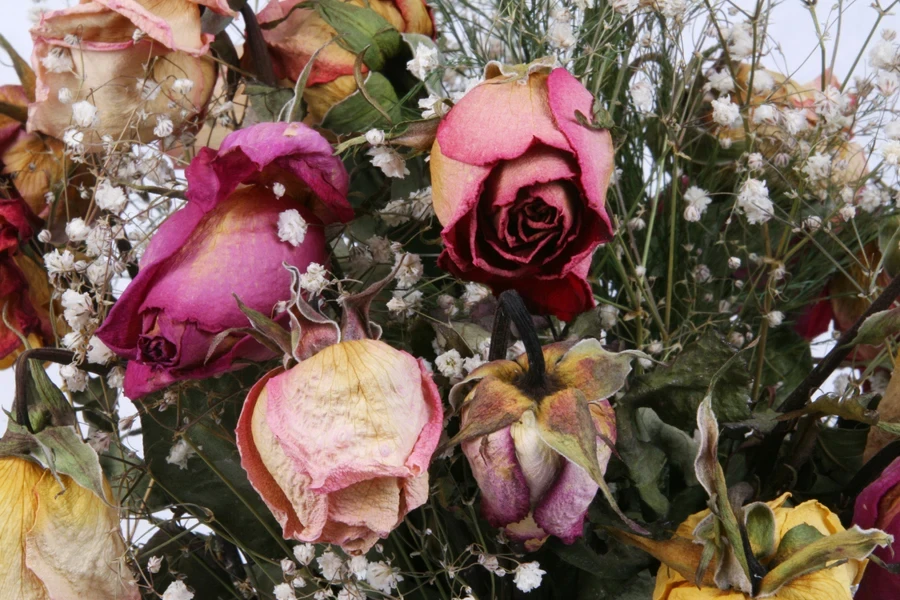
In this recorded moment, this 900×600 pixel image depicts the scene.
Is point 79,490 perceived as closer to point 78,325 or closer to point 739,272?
point 78,325

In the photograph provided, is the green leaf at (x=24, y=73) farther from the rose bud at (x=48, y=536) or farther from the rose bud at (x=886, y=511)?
the rose bud at (x=886, y=511)

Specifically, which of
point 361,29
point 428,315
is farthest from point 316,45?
point 428,315

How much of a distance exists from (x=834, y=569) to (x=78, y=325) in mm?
300

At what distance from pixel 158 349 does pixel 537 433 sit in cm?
13

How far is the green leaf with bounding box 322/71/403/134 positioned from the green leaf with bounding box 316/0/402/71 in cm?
1

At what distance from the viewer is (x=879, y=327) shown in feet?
1.20

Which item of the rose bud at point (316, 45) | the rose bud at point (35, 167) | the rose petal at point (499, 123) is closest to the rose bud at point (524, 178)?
the rose petal at point (499, 123)

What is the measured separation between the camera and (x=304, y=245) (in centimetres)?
38

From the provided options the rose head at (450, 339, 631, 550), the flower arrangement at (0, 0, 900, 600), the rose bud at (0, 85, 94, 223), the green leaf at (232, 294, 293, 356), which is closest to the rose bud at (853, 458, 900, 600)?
the flower arrangement at (0, 0, 900, 600)

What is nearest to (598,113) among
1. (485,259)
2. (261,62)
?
(485,259)

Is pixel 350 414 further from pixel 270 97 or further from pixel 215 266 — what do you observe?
pixel 270 97

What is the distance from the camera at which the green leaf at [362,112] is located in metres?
0.43

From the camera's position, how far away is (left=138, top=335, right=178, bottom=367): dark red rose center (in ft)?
1.15

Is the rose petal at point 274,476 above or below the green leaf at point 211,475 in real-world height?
above
